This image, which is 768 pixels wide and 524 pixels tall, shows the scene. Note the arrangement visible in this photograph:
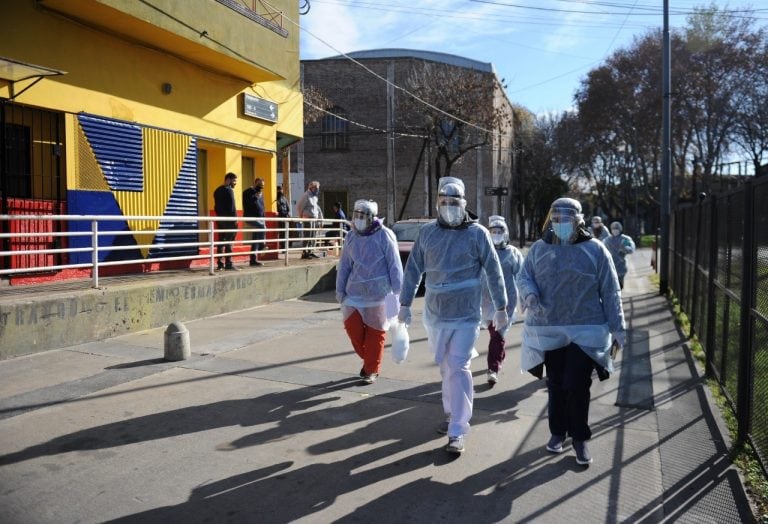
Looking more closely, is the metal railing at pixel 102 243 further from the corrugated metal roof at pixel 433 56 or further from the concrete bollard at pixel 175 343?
the corrugated metal roof at pixel 433 56

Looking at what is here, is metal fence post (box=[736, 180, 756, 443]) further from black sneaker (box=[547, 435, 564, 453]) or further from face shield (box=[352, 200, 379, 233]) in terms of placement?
face shield (box=[352, 200, 379, 233])

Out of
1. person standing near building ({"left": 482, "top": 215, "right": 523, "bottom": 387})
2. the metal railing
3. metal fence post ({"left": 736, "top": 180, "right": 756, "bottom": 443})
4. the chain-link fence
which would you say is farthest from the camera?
the metal railing

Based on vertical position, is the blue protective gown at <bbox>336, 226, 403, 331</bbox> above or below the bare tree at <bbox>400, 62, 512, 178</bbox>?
below

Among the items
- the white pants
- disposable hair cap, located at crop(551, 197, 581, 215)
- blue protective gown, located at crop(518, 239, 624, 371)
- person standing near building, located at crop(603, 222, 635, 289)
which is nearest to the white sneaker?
the white pants

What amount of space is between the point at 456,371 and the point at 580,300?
1.02 meters

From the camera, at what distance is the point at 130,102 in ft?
38.2

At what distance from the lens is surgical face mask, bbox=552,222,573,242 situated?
4594mm

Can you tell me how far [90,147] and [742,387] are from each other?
9.95 m

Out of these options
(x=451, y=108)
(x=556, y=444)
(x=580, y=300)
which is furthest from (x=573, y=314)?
(x=451, y=108)

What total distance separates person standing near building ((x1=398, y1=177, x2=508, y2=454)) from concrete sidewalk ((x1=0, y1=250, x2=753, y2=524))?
53 cm

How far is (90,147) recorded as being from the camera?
426 inches

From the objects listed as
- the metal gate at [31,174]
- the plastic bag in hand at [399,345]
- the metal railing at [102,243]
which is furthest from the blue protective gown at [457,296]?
the metal gate at [31,174]

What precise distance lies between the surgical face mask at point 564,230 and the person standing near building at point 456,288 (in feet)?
1.73

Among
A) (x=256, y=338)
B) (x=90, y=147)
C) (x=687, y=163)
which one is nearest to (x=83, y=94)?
(x=90, y=147)
